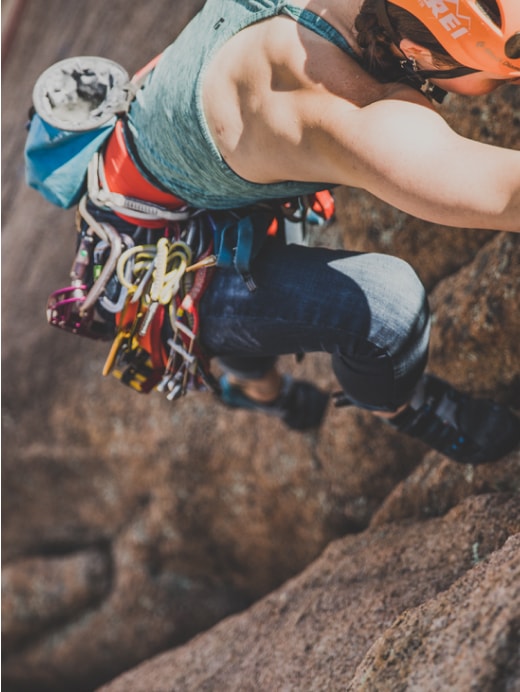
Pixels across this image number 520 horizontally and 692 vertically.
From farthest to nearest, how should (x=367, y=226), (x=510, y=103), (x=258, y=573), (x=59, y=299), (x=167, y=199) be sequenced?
(x=258, y=573)
(x=367, y=226)
(x=510, y=103)
(x=59, y=299)
(x=167, y=199)

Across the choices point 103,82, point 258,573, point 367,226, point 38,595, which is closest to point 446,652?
point 103,82

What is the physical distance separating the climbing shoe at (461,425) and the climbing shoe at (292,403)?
0.68 metres

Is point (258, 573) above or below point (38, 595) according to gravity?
above

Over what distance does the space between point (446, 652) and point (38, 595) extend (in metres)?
2.59

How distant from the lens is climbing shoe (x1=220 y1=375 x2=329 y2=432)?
2.55m

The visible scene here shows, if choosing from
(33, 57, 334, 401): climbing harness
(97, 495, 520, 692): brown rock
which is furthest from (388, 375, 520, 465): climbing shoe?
(33, 57, 334, 401): climbing harness

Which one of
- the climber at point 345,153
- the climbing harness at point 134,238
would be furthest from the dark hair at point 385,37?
the climbing harness at point 134,238

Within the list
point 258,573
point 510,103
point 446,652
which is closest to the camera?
point 446,652

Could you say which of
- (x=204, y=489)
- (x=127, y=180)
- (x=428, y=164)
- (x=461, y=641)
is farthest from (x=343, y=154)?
(x=204, y=489)

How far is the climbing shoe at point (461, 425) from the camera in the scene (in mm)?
1931

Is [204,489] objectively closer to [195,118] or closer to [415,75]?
[195,118]

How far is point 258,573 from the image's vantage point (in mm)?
3100

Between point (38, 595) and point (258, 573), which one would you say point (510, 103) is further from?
point (38, 595)

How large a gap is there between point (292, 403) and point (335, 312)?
102 cm
